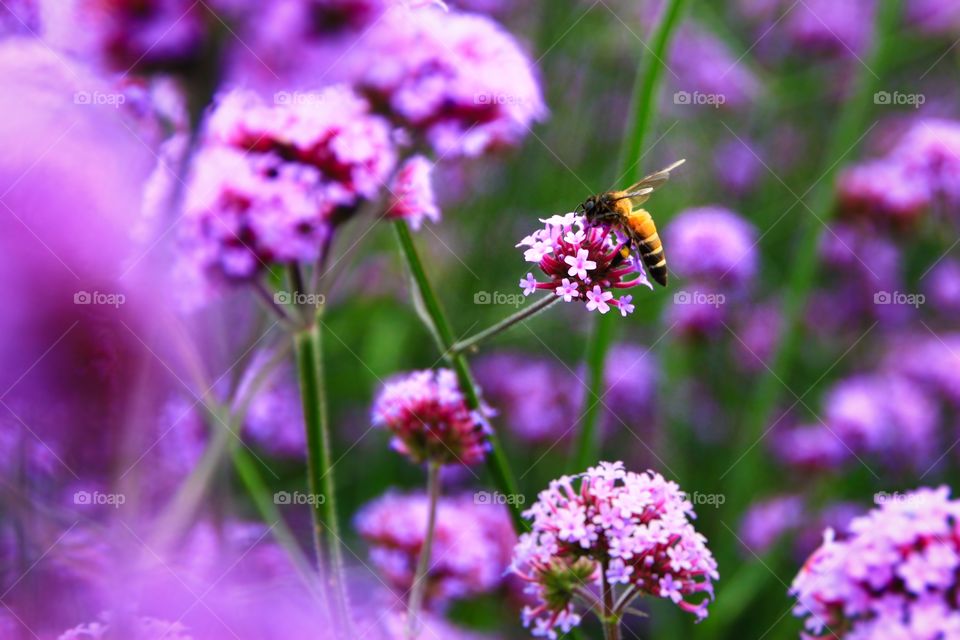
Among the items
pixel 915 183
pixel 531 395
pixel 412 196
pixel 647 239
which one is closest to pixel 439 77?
pixel 412 196

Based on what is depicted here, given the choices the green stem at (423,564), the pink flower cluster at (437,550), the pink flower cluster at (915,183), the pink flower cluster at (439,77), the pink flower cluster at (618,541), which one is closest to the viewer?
the pink flower cluster at (618,541)

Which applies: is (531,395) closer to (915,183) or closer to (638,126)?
(915,183)

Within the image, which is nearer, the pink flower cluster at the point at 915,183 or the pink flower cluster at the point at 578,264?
the pink flower cluster at the point at 578,264

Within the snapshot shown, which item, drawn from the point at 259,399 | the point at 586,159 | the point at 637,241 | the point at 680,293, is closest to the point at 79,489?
the point at 637,241

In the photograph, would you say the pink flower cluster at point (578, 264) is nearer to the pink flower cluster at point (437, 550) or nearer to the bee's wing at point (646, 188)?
the bee's wing at point (646, 188)

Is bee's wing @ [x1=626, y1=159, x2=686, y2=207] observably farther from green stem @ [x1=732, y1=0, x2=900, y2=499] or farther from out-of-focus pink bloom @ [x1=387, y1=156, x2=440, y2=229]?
green stem @ [x1=732, y1=0, x2=900, y2=499]

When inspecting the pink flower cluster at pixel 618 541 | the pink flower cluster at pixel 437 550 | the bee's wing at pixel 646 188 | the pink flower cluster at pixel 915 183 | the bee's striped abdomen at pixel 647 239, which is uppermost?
the pink flower cluster at pixel 915 183

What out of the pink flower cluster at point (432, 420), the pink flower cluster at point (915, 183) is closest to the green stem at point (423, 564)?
the pink flower cluster at point (432, 420)
